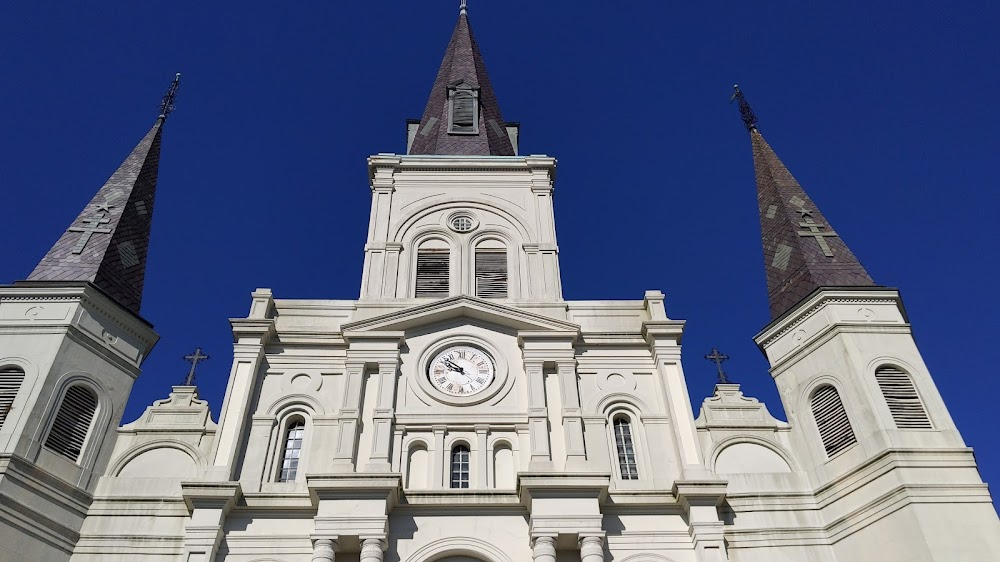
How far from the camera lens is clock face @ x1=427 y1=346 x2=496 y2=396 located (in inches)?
747

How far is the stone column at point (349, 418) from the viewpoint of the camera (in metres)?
17.0

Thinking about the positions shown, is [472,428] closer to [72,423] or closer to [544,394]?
[544,394]

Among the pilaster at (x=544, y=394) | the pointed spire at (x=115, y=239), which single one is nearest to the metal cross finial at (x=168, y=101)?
the pointed spire at (x=115, y=239)

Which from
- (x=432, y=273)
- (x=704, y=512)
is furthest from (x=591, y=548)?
(x=432, y=273)

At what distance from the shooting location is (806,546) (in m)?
16.5

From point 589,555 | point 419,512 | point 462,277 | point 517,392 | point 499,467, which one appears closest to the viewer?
point 589,555

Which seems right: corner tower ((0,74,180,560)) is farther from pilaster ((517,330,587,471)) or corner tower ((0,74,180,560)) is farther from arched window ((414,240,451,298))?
pilaster ((517,330,587,471))

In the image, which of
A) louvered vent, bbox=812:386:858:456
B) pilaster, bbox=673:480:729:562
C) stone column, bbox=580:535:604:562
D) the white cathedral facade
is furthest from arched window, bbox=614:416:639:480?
louvered vent, bbox=812:386:858:456

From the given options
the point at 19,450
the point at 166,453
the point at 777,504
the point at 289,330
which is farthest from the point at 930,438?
the point at 19,450

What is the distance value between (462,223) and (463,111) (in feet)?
25.9

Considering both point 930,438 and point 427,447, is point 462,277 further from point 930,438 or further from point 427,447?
point 930,438

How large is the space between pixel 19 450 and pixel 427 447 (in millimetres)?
8286

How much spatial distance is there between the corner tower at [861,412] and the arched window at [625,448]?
3833 mm

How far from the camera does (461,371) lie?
19.3 meters
